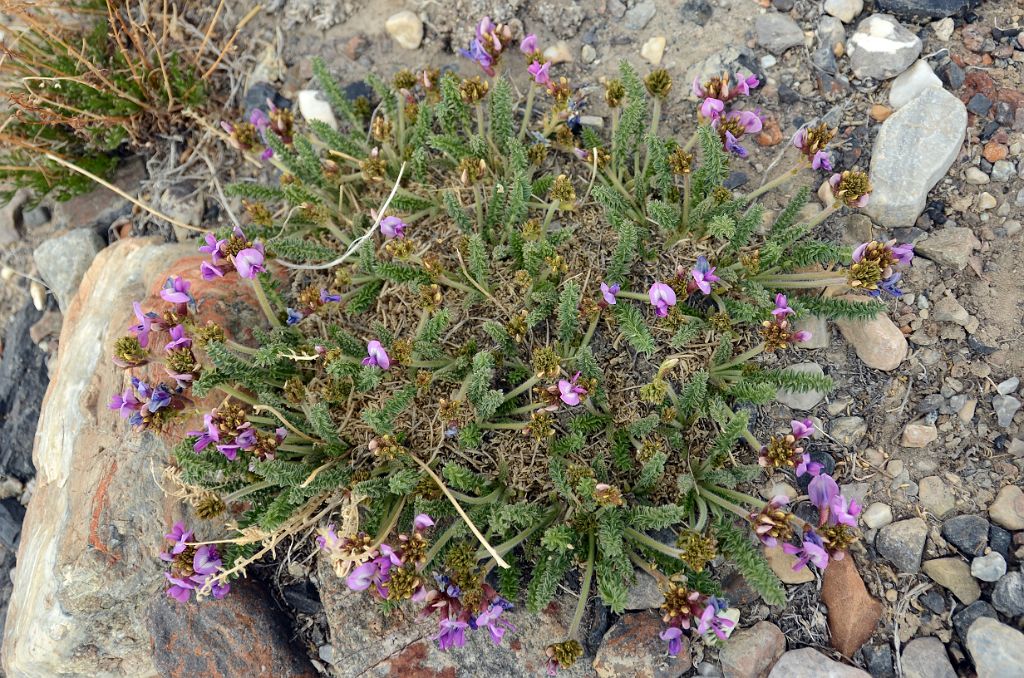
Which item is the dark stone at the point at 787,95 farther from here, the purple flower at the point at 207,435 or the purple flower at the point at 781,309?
the purple flower at the point at 207,435

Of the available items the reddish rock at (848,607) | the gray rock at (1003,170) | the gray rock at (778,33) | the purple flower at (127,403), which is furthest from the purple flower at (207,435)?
the gray rock at (1003,170)

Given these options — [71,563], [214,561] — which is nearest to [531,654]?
[214,561]

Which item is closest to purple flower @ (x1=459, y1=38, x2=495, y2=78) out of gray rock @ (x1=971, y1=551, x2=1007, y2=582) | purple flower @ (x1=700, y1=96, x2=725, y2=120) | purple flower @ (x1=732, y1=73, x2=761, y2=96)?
purple flower @ (x1=700, y1=96, x2=725, y2=120)

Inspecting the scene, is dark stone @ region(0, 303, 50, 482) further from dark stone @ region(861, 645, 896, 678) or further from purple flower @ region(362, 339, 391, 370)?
dark stone @ region(861, 645, 896, 678)

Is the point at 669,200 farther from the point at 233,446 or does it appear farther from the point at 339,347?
the point at 233,446

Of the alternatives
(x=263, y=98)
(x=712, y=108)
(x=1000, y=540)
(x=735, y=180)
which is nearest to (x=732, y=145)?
(x=712, y=108)

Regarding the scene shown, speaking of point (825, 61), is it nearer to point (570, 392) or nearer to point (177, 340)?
point (570, 392)
